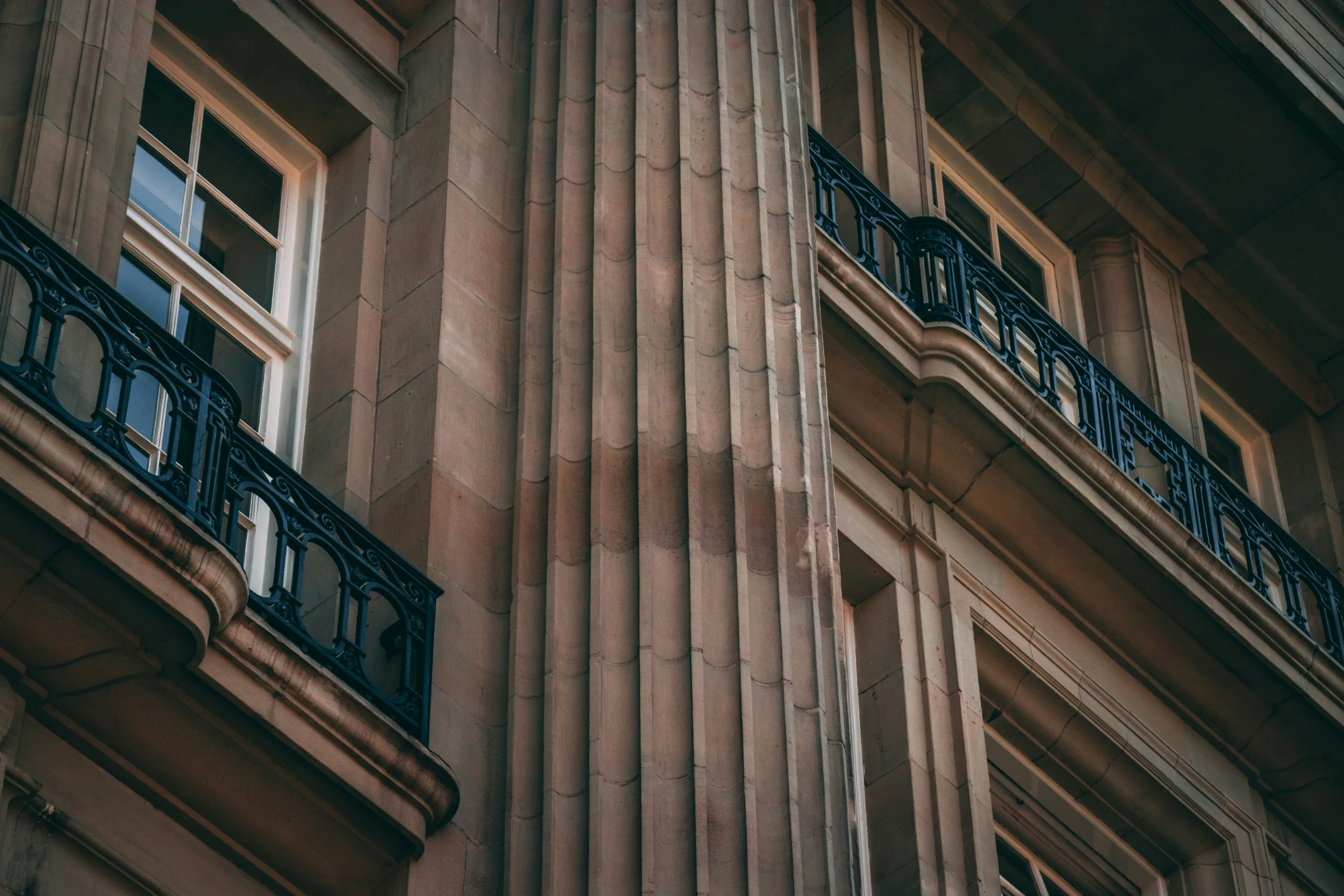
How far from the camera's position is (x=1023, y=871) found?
12750mm

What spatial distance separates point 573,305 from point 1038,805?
4.22 m

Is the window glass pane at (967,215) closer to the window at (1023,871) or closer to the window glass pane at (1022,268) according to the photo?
the window glass pane at (1022,268)

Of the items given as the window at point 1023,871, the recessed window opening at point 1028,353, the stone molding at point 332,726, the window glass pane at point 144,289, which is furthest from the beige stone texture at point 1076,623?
the stone molding at point 332,726

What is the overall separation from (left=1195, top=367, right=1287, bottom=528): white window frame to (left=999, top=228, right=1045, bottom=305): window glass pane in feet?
4.78

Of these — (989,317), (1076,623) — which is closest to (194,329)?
(1076,623)

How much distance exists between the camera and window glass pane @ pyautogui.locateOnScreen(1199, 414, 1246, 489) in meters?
17.4

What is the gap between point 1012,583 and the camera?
13234 millimetres

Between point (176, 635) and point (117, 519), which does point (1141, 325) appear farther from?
point (117, 519)

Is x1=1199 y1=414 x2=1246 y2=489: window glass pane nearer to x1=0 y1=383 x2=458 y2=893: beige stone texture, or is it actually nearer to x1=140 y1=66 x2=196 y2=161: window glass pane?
x1=140 y1=66 x2=196 y2=161: window glass pane

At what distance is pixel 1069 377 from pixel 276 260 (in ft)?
19.6

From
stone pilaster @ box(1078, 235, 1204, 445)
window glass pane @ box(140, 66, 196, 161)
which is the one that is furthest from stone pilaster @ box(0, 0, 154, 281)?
stone pilaster @ box(1078, 235, 1204, 445)

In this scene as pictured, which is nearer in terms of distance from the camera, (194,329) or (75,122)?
(75,122)

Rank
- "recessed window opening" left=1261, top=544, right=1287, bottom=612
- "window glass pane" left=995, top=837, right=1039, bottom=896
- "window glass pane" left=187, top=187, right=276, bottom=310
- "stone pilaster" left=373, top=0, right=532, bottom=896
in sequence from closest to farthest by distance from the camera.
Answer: "stone pilaster" left=373, top=0, right=532, bottom=896 → "window glass pane" left=187, top=187, right=276, bottom=310 → "window glass pane" left=995, top=837, right=1039, bottom=896 → "recessed window opening" left=1261, top=544, right=1287, bottom=612

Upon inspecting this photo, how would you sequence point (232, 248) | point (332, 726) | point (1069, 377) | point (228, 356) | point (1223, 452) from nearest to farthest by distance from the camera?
1. point (332, 726)
2. point (228, 356)
3. point (232, 248)
4. point (1069, 377)
5. point (1223, 452)
